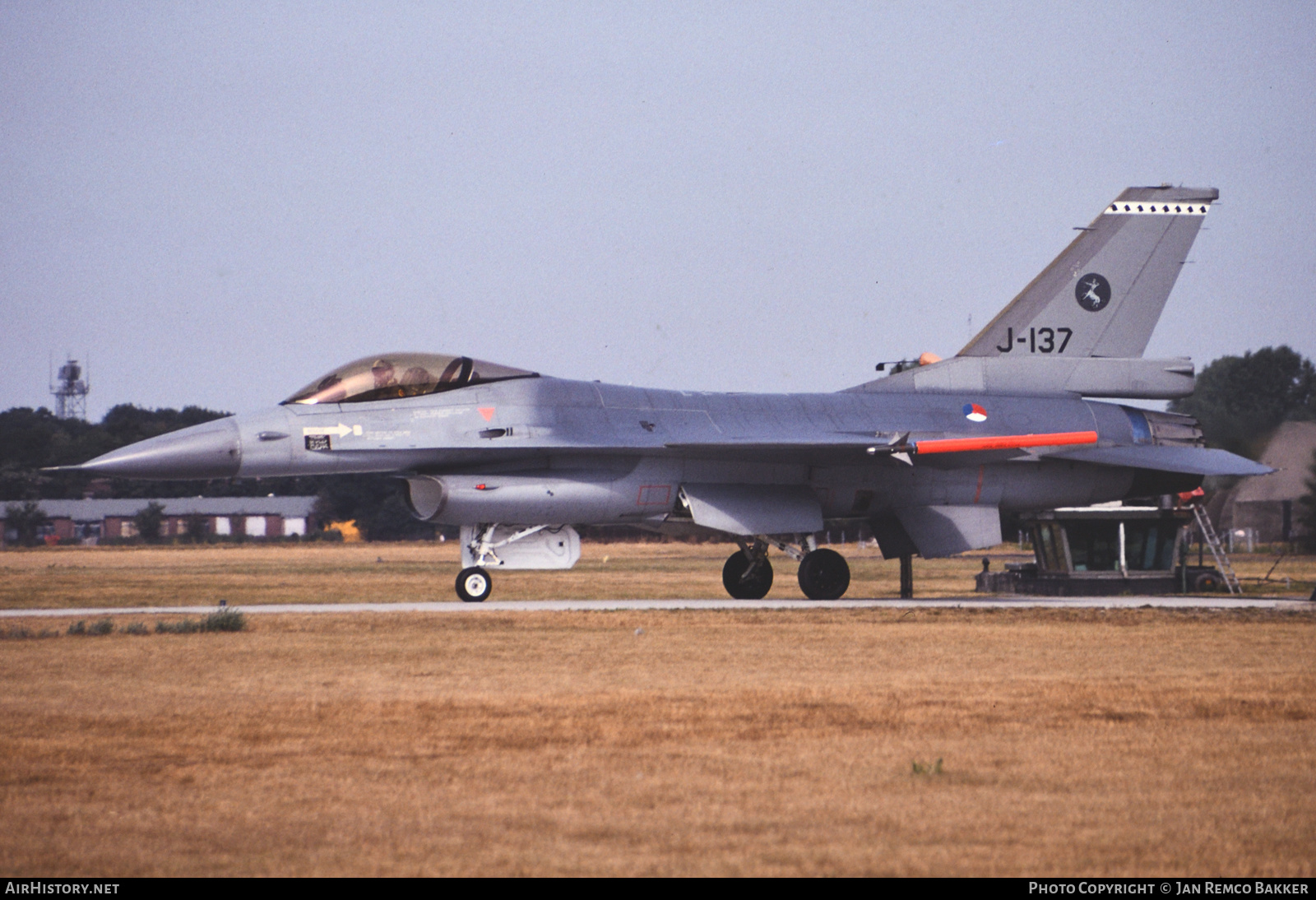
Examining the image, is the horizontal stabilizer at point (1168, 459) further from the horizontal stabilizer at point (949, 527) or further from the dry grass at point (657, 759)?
the dry grass at point (657, 759)

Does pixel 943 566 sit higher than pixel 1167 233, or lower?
lower

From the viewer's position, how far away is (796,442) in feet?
63.6

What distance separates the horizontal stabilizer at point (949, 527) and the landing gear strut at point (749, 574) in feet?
7.23

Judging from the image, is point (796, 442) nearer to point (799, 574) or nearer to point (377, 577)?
point (799, 574)

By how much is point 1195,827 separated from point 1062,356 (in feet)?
58.1

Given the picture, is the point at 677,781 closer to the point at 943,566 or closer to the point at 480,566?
the point at 480,566

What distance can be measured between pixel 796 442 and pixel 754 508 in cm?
119

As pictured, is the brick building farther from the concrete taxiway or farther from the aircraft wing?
the aircraft wing

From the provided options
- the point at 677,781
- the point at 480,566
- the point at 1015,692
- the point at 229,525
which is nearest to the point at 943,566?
the point at 480,566

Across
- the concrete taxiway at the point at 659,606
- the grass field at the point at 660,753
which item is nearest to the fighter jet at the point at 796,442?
the concrete taxiway at the point at 659,606

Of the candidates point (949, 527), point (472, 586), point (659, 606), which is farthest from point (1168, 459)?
point (472, 586)

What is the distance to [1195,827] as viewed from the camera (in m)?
5.70

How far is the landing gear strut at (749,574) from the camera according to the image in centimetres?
2155

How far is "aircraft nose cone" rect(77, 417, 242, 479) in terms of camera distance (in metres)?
17.4
